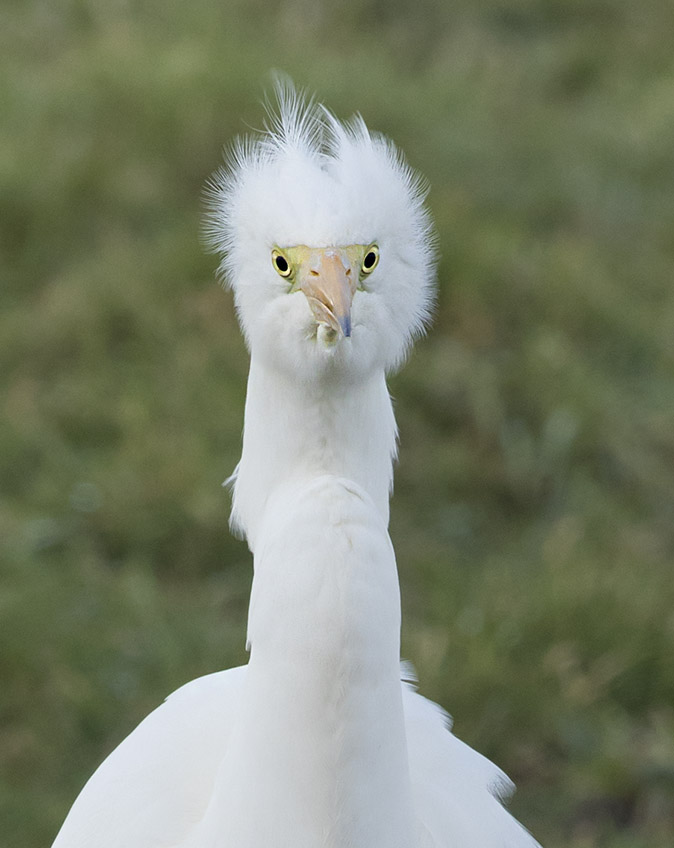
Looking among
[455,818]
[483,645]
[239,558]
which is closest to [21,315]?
[239,558]

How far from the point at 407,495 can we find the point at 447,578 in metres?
0.46

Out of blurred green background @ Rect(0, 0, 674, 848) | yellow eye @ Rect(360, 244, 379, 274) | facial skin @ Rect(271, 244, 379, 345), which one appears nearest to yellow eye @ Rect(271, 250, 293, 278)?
facial skin @ Rect(271, 244, 379, 345)

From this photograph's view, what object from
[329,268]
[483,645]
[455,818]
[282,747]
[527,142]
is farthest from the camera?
[527,142]

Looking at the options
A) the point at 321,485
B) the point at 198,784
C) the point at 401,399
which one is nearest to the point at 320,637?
the point at 321,485

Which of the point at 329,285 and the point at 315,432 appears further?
the point at 315,432

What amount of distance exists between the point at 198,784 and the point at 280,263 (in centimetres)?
92

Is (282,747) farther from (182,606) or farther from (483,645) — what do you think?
(182,606)

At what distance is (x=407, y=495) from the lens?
4125 millimetres

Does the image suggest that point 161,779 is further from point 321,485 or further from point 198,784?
point 321,485

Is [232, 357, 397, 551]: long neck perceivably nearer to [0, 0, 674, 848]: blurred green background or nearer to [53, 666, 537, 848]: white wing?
[53, 666, 537, 848]: white wing

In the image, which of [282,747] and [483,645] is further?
[483,645]

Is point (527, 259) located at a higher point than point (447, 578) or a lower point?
higher

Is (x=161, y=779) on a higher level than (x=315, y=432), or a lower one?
lower

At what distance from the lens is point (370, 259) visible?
73.1 inches
